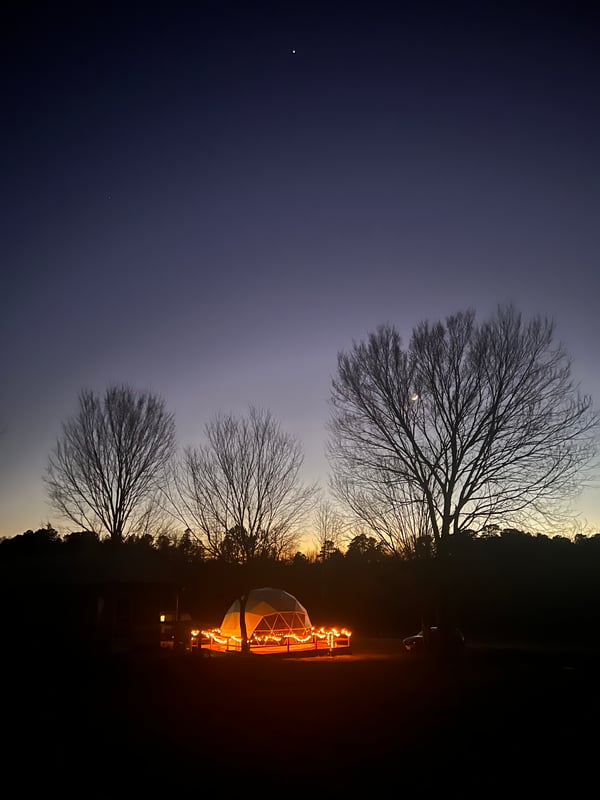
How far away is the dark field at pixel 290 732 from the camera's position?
252 inches

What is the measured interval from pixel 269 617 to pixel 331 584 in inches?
651

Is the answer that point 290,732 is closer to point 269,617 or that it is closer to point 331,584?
point 269,617

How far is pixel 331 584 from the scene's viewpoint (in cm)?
4134

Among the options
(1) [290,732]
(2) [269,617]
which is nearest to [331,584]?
(2) [269,617]

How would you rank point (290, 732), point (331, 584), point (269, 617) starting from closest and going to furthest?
point (290, 732)
point (269, 617)
point (331, 584)

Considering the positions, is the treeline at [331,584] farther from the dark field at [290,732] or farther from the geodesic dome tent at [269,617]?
the dark field at [290,732]

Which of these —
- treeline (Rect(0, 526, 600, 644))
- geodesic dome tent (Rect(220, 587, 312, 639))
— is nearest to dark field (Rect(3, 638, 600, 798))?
treeline (Rect(0, 526, 600, 644))

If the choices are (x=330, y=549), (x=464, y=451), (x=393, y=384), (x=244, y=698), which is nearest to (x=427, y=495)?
(x=464, y=451)

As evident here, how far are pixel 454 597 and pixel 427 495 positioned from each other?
19769mm

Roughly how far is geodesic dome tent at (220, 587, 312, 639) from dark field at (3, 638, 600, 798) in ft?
40.5

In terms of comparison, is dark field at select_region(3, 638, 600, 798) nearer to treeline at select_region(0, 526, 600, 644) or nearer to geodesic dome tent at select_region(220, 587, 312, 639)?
treeline at select_region(0, 526, 600, 644)

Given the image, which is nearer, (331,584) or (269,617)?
(269,617)

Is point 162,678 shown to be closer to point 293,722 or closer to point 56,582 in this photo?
point 293,722

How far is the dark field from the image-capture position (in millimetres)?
6391
